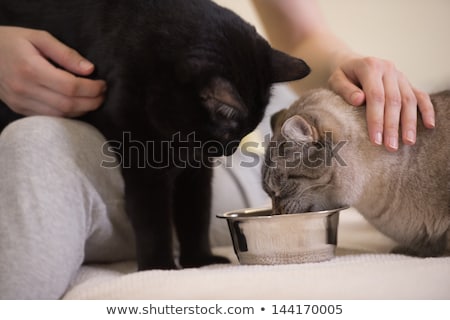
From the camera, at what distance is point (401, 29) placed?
1.32 meters

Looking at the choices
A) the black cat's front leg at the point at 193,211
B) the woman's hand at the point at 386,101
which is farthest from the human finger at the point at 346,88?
the black cat's front leg at the point at 193,211

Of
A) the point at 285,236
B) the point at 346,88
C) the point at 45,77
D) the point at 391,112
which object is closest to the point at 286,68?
the point at 346,88

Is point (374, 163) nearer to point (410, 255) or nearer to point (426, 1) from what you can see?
point (410, 255)

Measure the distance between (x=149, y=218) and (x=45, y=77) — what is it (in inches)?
13.7

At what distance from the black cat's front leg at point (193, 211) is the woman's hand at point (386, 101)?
1.12ft

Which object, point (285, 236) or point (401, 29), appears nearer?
point (285, 236)

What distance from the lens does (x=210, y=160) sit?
44.1 inches

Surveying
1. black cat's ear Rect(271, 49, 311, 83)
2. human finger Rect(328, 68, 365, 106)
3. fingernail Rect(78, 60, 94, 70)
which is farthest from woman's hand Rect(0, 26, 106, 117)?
human finger Rect(328, 68, 365, 106)

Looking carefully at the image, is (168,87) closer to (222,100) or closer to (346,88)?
(222,100)

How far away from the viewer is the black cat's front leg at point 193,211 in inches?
42.6

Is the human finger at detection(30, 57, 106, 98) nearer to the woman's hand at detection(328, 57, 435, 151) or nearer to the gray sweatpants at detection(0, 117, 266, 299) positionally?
the gray sweatpants at detection(0, 117, 266, 299)

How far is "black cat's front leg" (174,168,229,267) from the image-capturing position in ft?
3.55

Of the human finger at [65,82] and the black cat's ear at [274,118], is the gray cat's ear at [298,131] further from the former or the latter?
the human finger at [65,82]
